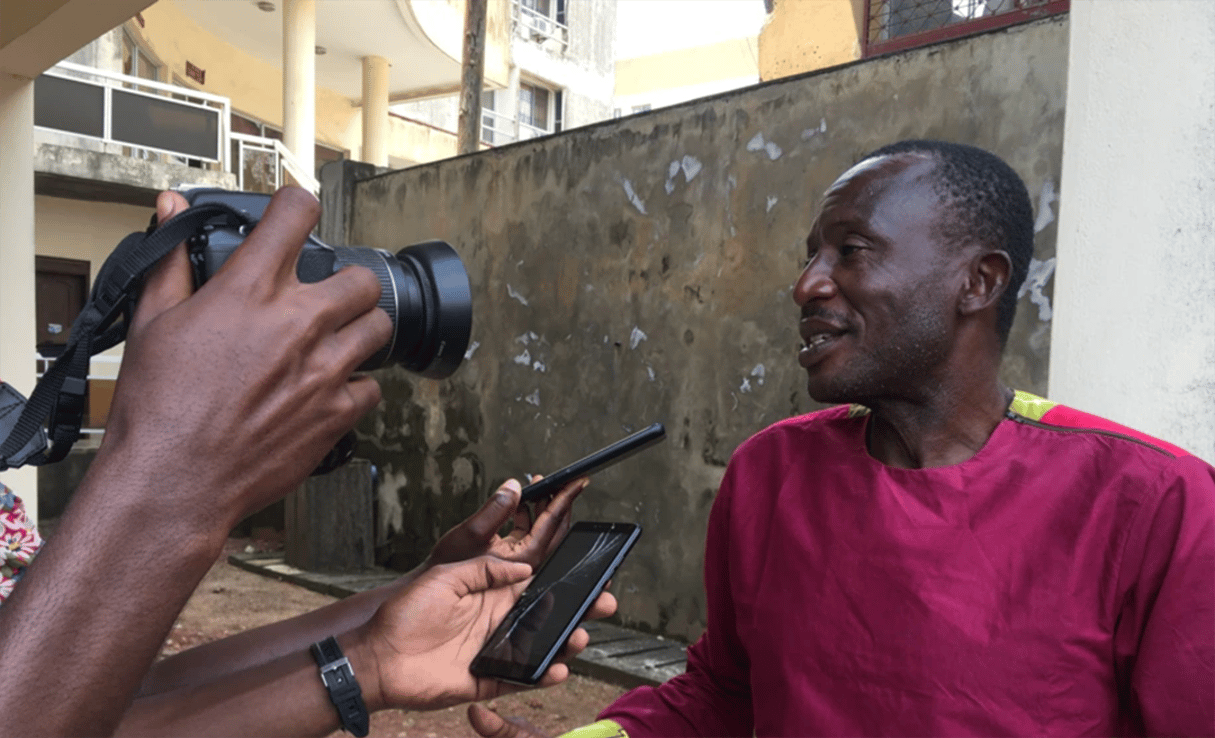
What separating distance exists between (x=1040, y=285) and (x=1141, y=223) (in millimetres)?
2047

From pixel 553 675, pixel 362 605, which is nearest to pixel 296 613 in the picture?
pixel 362 605

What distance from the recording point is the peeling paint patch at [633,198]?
16.9 feet

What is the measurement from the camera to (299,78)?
40.4 ft

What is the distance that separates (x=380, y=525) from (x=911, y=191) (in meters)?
5.81

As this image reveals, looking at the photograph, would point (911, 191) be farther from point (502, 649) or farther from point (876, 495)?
point (502, 649)

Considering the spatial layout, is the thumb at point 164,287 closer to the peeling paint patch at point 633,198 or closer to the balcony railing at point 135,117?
the peeling paint patch at point 633,198

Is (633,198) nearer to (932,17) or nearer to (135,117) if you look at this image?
(932,17)

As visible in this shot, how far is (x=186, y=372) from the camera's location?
31.9 inches

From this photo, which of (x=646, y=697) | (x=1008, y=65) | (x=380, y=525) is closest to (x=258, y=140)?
(x=380, y=525)

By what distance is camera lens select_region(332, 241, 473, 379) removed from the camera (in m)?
1.13

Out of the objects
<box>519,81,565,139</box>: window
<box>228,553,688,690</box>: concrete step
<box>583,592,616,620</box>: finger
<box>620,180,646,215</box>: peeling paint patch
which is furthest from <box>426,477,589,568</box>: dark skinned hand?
<box>519,81,565,139</box>: window

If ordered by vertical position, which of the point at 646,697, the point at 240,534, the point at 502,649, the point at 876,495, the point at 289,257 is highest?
the point at 289,257

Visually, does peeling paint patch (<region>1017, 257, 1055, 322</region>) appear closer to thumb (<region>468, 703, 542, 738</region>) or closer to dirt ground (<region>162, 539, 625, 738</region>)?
dirt ground (<region>162, 539, 625, 738</region>)

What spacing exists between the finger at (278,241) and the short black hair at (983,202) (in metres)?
1.02
